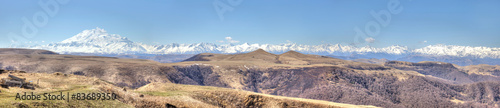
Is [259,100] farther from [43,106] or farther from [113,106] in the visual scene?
[43,106]

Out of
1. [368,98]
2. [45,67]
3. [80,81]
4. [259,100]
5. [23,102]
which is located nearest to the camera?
[23,102]

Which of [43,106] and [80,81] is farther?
[80,81]

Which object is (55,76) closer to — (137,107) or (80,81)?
(80,81)

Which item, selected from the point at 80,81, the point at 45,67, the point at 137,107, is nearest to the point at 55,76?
the point at 80,81

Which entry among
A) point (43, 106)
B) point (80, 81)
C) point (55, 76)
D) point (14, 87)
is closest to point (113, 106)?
point (43, 106)

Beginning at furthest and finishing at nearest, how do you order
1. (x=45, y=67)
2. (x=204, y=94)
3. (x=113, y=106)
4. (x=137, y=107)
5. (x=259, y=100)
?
1. (x=45, y=67)
2. (x=259, y=100)
3. (x=204, y=94)
4. (x=137, y=107)
5. (x=113, y=106)

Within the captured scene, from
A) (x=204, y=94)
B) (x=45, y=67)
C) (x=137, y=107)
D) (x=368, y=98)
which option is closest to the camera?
(x=137, y=107)

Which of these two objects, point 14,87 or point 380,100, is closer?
point 14,87

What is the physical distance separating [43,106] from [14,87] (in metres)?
9.39

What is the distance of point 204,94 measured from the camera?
4444 cm

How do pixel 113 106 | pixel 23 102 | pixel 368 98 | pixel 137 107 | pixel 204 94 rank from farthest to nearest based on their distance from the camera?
pixel 368 98, pixel 204 94, pixel 137 107, pixel 113 106, pixel 23 102

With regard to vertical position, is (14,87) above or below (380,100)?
above

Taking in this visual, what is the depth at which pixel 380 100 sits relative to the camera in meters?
196

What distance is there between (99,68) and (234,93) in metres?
167
